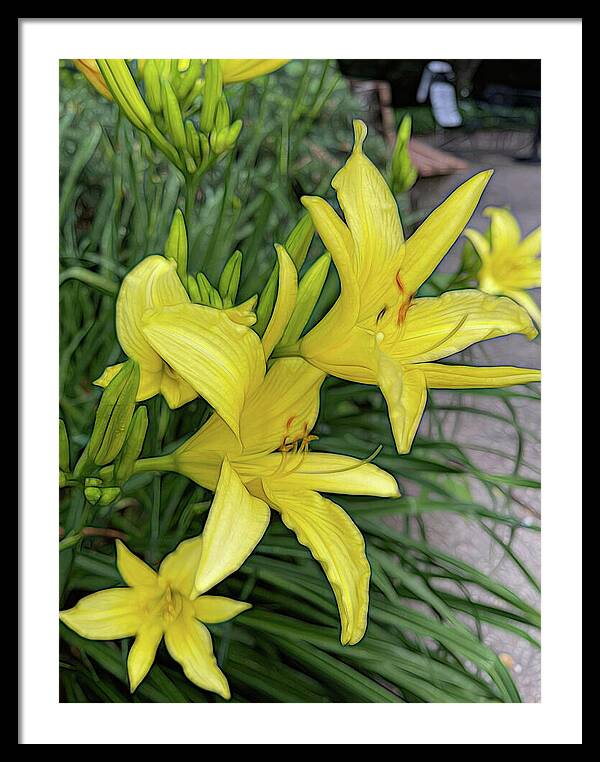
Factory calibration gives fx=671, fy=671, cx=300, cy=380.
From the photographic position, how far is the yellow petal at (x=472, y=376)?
347 millimetres

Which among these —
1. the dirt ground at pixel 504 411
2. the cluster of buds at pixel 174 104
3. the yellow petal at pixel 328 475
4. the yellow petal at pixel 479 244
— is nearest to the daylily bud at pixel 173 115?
the cluster of buds at pixel 174 104

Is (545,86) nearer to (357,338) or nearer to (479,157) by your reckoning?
(357,338)

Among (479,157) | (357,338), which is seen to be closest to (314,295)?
(357,338)

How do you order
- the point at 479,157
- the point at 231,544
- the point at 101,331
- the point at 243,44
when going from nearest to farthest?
the point at 231,544 → the point at 243,44 → the point at 101,331 → the point at 479,157

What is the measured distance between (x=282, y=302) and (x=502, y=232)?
0.40 meters

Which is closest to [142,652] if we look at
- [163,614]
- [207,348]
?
[163,614]

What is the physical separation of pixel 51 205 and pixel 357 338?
0.26 meters

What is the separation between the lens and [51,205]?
0.47m

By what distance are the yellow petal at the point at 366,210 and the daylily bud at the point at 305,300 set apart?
27mm

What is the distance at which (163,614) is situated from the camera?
47 cm

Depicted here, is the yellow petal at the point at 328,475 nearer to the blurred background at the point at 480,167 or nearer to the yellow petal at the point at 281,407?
the yellow petal at the point at 281,407

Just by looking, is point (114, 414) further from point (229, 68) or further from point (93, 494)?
point (229, 68)

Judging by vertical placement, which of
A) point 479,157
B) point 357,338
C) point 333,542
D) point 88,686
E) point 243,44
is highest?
Answer: point 479,157

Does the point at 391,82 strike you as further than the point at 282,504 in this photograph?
Yes
